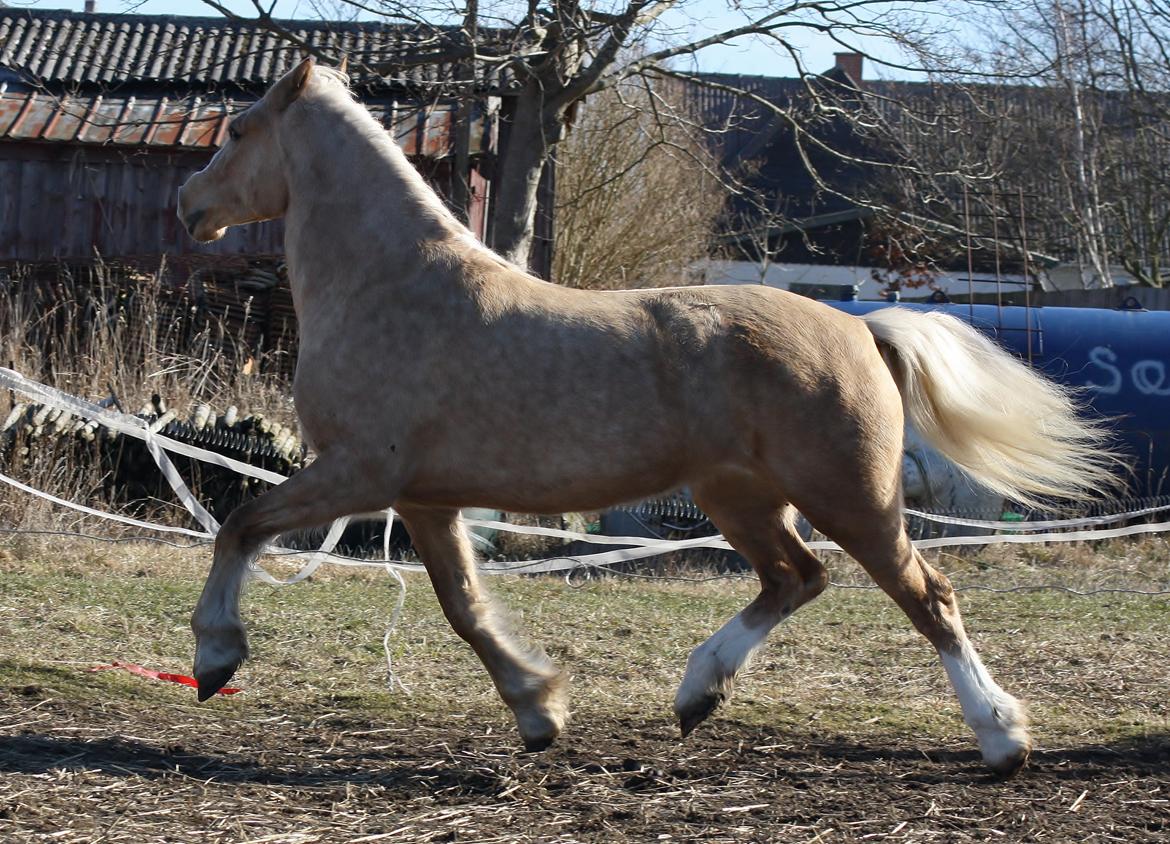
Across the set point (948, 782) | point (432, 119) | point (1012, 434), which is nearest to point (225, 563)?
point (948, 782)

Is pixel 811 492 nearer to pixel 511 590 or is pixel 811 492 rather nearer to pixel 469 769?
pixel 469 769

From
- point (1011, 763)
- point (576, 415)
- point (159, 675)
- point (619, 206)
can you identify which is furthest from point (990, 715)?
point (619, 206)

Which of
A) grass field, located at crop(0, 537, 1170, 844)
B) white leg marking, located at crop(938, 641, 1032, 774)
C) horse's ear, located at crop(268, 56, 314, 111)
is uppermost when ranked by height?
horse's ear, located at crop(268, 56, 314, 111)

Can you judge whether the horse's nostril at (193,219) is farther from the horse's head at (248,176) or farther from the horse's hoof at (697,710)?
the horse's hoof at (697,710)

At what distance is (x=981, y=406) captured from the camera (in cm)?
464

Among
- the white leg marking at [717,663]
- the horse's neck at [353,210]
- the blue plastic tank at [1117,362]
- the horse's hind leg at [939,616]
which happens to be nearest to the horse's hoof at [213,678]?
the horse's neck at [353,210]

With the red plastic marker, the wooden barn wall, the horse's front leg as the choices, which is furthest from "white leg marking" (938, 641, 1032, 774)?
the wooden barn wall

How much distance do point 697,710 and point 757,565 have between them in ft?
2.15

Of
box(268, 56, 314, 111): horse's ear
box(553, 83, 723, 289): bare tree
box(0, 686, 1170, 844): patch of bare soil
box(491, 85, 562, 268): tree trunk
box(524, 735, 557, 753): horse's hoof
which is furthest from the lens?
box(553, 83, 723, 289): bare tree

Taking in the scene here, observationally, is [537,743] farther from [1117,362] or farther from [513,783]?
[1117,362]

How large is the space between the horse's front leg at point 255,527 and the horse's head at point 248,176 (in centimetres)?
131

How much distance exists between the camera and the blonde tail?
459 cm

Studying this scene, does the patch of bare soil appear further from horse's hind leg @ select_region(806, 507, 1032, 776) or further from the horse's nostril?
the horse's nostril

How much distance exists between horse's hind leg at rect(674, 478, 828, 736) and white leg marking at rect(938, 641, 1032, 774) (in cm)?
61
